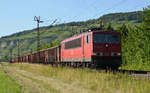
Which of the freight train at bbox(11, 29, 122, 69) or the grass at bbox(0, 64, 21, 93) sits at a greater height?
the freight train at bbox(11, 29, 122, 69)

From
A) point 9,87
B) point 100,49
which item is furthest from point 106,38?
point 9,87

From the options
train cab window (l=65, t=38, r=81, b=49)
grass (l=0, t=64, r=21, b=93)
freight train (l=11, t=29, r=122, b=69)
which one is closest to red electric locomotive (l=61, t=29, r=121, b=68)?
freight train (l=11, t=29, r=122, b=69)

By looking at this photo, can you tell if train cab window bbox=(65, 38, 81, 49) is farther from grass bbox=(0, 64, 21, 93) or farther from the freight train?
grass bbox=(0, 64, 21, 93)

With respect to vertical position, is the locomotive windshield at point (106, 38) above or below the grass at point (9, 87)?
above

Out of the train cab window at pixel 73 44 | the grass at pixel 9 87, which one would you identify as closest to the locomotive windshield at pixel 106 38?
the train cab window at pixel 73 44

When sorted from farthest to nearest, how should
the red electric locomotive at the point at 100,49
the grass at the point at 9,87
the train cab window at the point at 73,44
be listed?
1. the train cab window at the point at 73,44
2. the red electric locomotive at the point at 100,49
3. the grass at the point at 9,87

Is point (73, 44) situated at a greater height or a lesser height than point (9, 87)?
greater

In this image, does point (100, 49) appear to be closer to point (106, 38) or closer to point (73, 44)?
point (106, 38)

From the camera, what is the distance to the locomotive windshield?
2417 cm

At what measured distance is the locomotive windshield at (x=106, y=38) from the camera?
24.2 m

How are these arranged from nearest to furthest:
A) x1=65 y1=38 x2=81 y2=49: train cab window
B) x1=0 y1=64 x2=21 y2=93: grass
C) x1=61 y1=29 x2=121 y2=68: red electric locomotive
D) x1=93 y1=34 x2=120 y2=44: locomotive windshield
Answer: x1=0 y1=64 x2=21 y2=93: grass, x1=61 y1=29 x2=121 y2=68: red electric locomotive, x1=93 y1=34 x2=120 y2=44: locomotive windshield, x1=65 y1=38 x2=81 y2=49: train cab window

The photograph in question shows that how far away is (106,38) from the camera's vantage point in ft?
80.8

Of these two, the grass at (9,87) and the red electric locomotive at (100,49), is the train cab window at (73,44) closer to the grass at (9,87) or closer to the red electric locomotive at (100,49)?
the red electric locomotive at (100,49)

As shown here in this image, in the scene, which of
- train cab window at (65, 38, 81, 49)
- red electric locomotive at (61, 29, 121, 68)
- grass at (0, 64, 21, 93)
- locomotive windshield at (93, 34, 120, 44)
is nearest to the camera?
grass at (0, 64, 21, 93)
